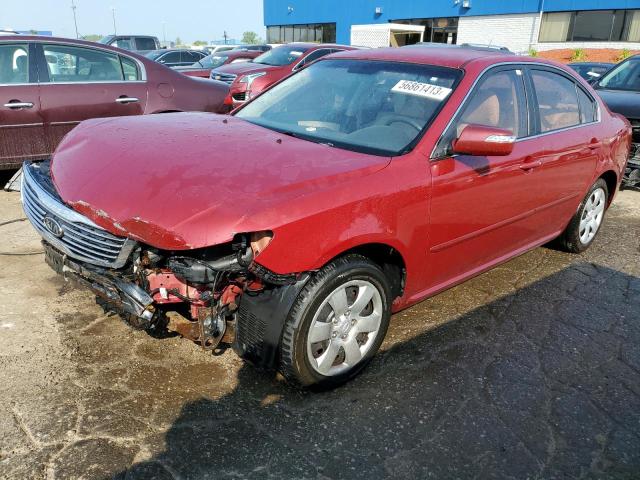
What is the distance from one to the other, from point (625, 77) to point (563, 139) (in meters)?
5.05

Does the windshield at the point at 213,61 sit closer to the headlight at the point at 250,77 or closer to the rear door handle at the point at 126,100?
the headlight at the point at 250,77

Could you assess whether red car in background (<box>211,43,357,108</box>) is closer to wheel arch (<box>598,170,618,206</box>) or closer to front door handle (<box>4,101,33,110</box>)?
front door handle (<box>4,101,33,110</box>)

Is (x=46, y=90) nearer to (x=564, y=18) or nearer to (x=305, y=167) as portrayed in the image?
(x=305, y=167)

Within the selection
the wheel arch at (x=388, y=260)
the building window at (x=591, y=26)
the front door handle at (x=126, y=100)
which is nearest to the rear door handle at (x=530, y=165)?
the wheel arch at (x=388, y=260)

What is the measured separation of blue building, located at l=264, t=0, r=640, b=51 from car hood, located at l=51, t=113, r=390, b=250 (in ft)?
99.6

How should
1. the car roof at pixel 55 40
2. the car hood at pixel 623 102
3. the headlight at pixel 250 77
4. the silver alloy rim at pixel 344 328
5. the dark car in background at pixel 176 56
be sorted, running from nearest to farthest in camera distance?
the silver alloy rim at pixel 344 328, the car roof at pixel 55 40, the car hood at pixel 623 102, the headlight at pixel 250 77, the dark car in background at pixel 176 56

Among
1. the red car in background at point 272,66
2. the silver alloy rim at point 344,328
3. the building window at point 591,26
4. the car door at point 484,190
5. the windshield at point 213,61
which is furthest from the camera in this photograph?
the building window at point 591,26

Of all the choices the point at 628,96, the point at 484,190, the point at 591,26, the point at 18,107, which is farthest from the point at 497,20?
the point at 484,190

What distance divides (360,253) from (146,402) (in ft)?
4.29

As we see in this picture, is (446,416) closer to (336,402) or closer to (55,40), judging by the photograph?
(336,402)

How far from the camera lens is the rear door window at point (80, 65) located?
5855 mm

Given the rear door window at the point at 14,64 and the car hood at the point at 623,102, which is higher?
the rear door window at the point at 14,64

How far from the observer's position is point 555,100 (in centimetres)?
414

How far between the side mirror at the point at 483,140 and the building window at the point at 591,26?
98.1ft
